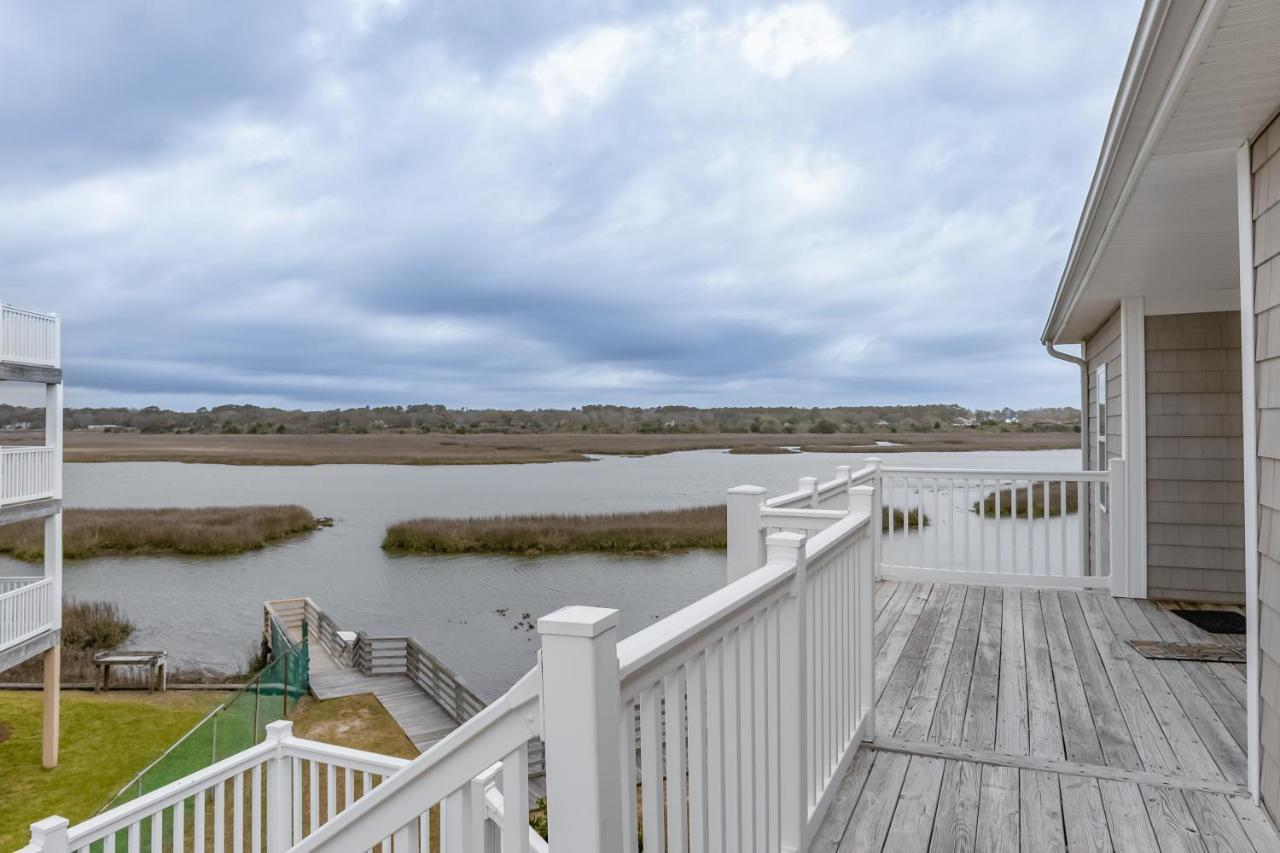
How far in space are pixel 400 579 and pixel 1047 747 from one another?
23.7 meters

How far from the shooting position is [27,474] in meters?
10.7

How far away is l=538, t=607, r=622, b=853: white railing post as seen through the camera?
890 mm

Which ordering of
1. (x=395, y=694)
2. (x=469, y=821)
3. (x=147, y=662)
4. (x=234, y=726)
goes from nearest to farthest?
(x=469, y=821) → (x=234, y=726) → (x=147, y=662) → (x=395, y=694)

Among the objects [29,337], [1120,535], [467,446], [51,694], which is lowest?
[51,694]

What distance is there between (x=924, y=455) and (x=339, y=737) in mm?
42122

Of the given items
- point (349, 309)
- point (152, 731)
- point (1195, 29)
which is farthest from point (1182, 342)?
point (349, 309)

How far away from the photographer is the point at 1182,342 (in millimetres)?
5047

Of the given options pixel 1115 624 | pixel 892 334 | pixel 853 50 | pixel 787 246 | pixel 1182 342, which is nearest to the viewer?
pixel 1115 624

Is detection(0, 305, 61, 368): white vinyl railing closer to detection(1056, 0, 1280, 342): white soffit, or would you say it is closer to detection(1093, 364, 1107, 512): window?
detection(1056, 0, 1280, 342): white soffit

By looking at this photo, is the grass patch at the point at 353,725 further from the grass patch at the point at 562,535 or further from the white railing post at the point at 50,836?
the grass patch at the point at 562,535

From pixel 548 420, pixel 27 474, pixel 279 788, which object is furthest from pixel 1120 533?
pixel 548 420

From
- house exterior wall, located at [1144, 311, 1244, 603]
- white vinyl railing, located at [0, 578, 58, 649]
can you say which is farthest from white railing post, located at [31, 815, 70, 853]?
white vinyl railing, located at [0, 578, 58, 649]

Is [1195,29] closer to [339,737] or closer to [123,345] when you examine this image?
[339,737]

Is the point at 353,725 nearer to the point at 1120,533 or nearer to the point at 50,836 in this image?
the point at 50,836
